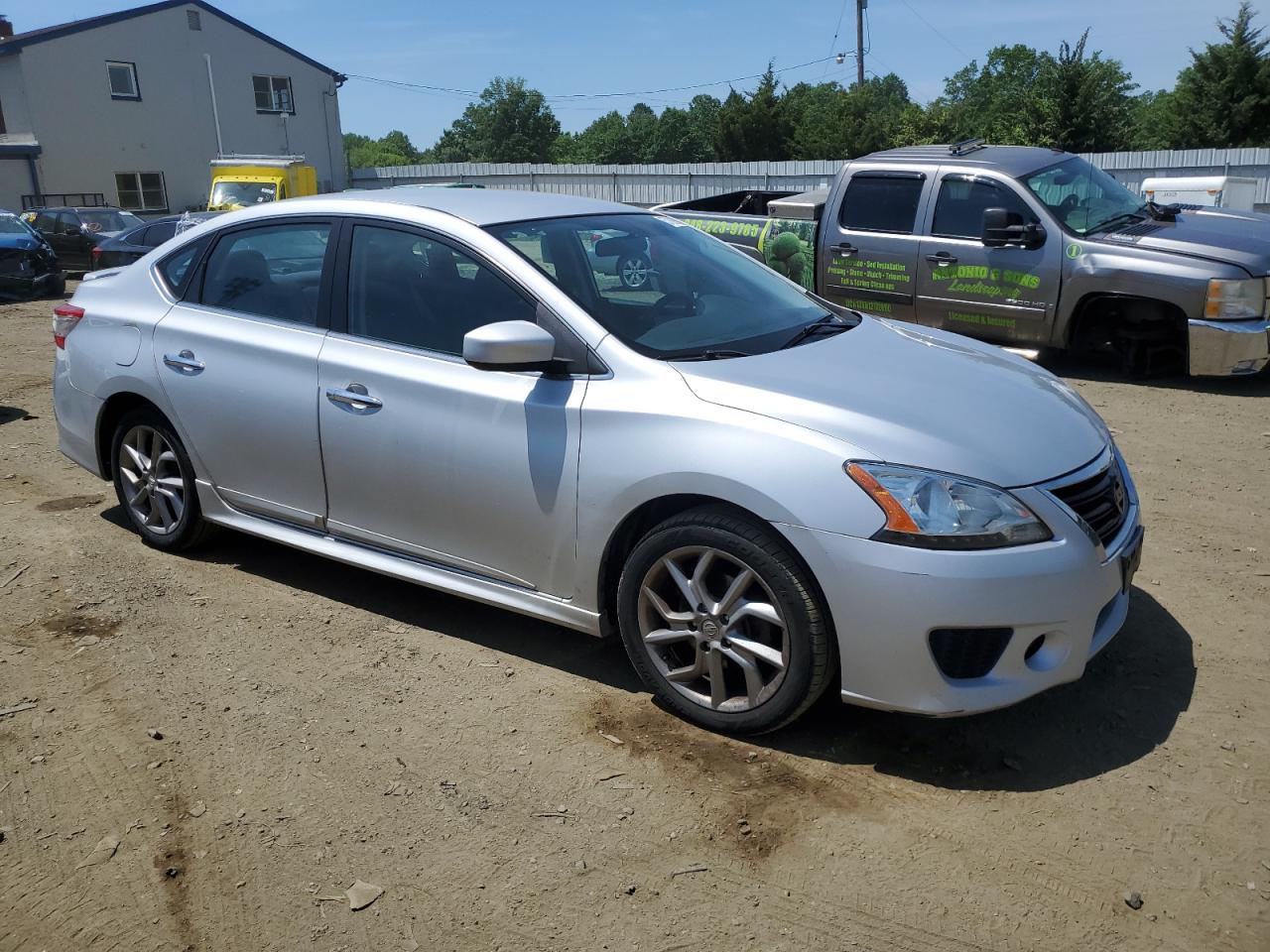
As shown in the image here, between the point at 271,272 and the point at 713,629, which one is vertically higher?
the point at 271,272

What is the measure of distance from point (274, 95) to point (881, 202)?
122ft

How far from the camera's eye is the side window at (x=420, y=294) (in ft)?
13.3

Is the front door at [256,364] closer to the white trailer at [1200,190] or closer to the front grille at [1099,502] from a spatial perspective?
the front grille at [1099,502]

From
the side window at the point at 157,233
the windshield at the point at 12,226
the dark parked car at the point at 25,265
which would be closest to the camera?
the dark parked car at the point at 25,265

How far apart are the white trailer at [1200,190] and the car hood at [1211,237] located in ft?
21.2

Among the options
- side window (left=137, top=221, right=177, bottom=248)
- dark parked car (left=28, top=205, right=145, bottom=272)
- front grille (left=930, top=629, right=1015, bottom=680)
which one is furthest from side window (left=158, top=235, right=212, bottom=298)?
dark parked car (left=28, top=205, right=145, bottom=272)

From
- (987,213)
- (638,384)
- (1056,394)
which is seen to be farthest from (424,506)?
(987,213)

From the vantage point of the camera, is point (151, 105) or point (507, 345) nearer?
point (507, 345)

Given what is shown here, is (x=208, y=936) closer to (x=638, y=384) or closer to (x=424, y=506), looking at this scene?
(x=424, y=506)

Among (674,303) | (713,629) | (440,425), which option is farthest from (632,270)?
(713,629)

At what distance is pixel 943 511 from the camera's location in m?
3.17

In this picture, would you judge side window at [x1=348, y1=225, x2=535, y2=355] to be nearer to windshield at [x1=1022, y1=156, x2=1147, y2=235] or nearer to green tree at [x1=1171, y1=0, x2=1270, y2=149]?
windshield at [x1=1022, y1=156, x2=1147, y2=235]

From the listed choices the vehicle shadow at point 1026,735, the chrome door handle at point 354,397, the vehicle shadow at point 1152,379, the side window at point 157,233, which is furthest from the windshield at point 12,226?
the vehicle shadow at point 1026,735

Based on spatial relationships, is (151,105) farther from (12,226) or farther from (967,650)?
(967,650)
